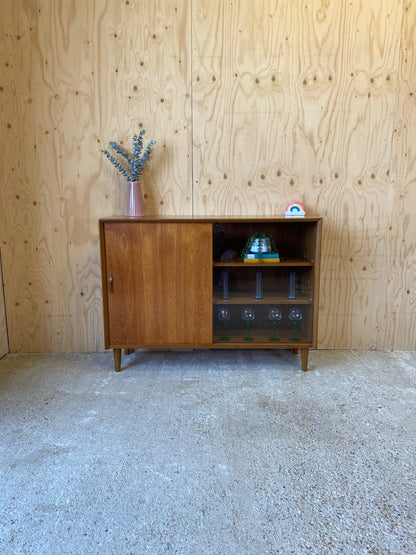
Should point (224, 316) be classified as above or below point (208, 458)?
above

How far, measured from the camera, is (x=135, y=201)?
2.48m

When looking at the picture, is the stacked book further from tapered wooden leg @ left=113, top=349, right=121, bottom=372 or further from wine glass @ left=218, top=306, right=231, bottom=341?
tapered wooden leg @ left=113, top=349, right=121, bottom=372

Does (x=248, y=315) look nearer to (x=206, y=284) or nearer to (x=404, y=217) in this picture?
(x=206, y=284)

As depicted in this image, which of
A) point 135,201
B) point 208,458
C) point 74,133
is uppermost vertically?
point 74,133

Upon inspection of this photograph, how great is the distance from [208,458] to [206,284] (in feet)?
3.34

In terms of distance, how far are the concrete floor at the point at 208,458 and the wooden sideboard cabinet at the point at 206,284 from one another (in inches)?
9.2

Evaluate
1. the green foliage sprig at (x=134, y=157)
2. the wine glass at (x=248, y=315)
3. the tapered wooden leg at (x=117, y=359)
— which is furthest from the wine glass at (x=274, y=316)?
the green foliage sprig at (x=134, y=157)

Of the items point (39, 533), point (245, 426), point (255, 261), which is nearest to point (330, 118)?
point (255, 261)

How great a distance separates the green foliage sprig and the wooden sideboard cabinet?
1.17 feet

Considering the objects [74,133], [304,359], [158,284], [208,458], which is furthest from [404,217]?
[74,133]

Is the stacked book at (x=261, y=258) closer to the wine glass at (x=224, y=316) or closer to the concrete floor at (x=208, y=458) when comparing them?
the wine glass at (x=224, y=316)

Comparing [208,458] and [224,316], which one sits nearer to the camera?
[208,458]

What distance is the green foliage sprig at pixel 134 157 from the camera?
2496 mm

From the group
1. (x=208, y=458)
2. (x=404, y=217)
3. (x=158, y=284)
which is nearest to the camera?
(x=208, y=458)
